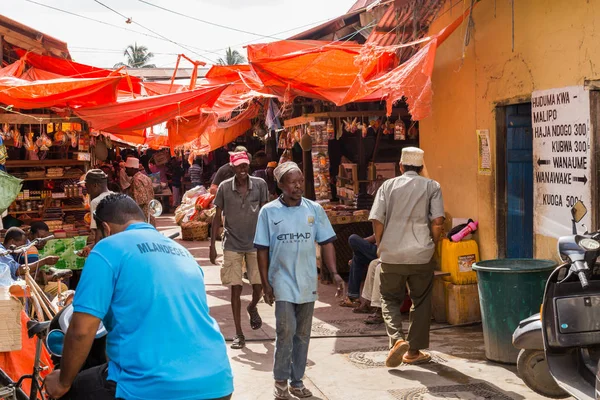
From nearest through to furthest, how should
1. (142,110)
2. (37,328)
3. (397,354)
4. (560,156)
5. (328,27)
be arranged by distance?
(37,328)
(397,354)
(560,156)
(142,110)
(328,27)

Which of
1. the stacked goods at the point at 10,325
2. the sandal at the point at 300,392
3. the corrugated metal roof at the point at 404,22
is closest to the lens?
the stacked goods at the point at 10,325

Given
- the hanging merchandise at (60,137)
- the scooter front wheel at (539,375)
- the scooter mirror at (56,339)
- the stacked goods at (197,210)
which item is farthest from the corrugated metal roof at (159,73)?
the scooter mirror at (56,339)

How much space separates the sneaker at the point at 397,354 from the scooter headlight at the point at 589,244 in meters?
2.41

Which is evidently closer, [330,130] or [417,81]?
[417,81]

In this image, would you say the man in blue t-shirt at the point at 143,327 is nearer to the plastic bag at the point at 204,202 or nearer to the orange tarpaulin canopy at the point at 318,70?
the orange tarpaulin canopy at the point at 318,70

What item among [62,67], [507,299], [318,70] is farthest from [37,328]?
[62,67]

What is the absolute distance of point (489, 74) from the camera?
327 inches

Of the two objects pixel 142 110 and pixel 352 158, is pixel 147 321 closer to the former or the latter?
pixel 142 110

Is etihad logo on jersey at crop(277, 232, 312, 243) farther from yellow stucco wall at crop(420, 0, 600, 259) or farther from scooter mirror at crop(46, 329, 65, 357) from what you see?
yellow stucco wall at crop(420, 0, 600, 259)

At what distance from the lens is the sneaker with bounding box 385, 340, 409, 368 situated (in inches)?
266

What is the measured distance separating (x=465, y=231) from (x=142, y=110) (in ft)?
17.6

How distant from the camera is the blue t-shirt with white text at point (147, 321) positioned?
131 inches

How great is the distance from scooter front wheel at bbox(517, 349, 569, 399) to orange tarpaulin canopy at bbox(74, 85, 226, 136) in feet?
23.9

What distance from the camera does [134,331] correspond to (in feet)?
11.0
